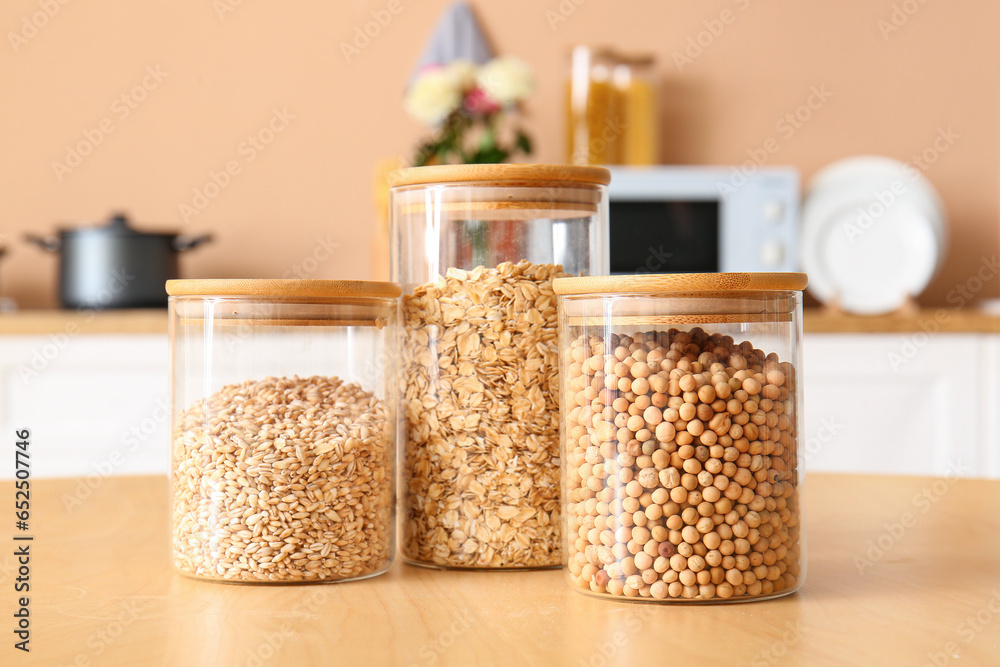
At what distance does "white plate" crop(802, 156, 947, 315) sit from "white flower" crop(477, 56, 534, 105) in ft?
2.51

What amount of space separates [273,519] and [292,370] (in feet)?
0.33

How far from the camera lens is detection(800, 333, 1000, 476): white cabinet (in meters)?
2.15

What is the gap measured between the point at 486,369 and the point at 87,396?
1.68 meters

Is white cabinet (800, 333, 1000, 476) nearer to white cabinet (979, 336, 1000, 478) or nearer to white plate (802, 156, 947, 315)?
white cabinet (979, 336, 1000, 478)

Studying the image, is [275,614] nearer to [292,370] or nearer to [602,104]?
[292,370]

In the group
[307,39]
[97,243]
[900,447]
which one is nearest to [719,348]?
[900,447]

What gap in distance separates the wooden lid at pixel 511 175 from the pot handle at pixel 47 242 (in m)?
1.79

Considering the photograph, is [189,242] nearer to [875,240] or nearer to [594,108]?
[594,108]

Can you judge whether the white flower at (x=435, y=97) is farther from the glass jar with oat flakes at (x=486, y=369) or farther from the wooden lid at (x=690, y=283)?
the wooden lid at (x=690, y=283)

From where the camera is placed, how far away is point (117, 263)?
2234 mm

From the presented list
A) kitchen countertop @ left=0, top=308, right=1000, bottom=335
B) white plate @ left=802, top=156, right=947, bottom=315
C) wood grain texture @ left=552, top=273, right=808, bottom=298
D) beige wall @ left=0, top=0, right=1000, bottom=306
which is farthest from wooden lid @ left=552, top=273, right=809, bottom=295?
beige wall @ left=0, top=0, right=1000, bottom=306

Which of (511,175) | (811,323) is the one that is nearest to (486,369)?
(511,175)

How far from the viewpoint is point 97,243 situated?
88.6 inches

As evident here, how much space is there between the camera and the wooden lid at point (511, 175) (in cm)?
69
